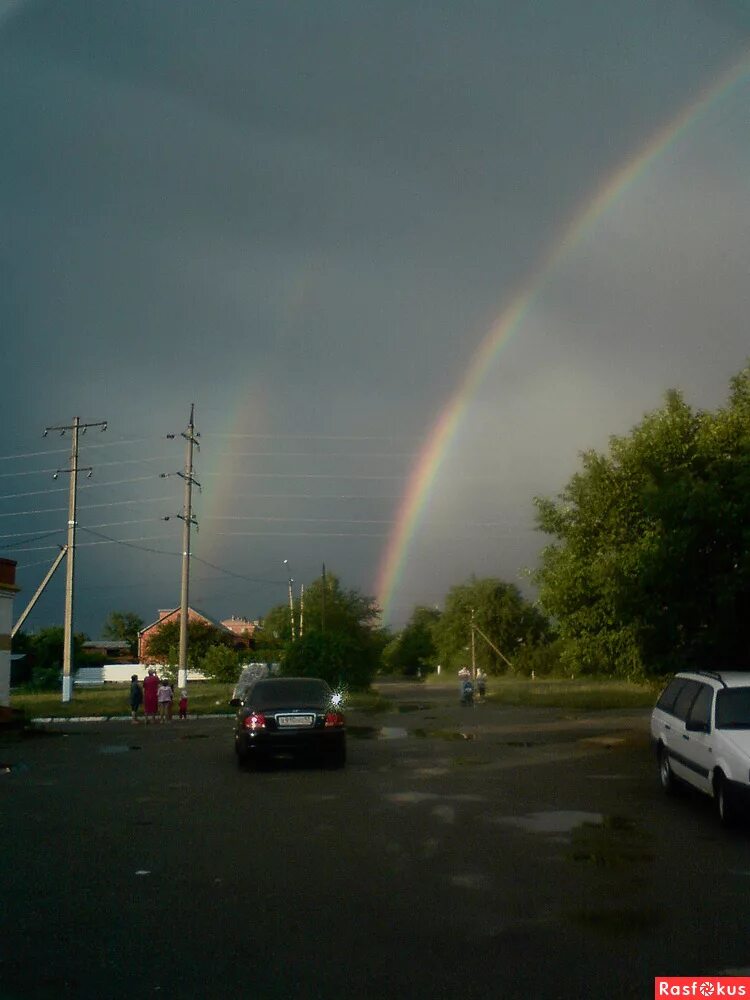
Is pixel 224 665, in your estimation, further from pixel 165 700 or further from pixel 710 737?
pixel 710 737

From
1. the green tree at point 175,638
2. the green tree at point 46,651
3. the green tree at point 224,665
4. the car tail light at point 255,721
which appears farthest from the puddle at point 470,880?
the green tree at point 175,638

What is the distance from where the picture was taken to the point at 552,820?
1144 centimetres

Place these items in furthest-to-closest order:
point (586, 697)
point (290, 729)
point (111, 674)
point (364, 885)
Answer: point (111, 674), point (586, 697), point (290, 729), point (364, 885)

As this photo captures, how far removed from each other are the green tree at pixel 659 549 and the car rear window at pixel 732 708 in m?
7.35

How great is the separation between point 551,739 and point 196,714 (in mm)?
16963

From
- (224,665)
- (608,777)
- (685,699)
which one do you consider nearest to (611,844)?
(685,699)

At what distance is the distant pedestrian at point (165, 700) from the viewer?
33406mm

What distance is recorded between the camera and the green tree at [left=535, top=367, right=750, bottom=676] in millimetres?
19312

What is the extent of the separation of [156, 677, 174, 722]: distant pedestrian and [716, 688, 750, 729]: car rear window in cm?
2425

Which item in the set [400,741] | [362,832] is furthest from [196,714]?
[362,832]

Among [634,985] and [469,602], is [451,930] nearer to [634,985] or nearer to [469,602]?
[634,985]

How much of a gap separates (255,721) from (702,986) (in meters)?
12.5

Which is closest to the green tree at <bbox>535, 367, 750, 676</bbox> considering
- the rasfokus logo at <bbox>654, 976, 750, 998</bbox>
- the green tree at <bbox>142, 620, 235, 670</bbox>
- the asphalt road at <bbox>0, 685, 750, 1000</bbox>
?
the asphalt road at <bbox>0, 685, 750, 1000</bbox>

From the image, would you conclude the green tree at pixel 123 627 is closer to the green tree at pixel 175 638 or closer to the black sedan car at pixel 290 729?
the green tree at pixel 175 638
